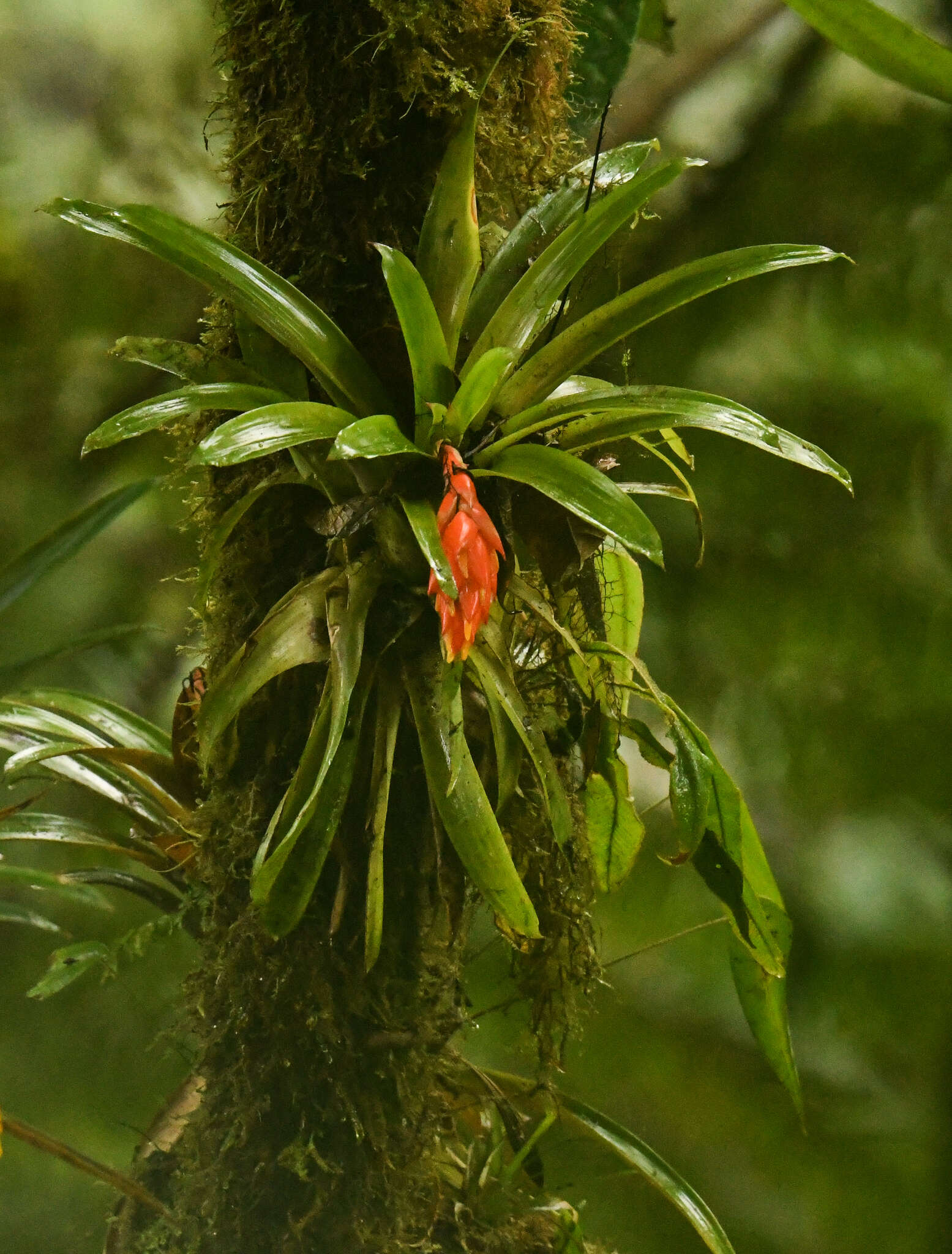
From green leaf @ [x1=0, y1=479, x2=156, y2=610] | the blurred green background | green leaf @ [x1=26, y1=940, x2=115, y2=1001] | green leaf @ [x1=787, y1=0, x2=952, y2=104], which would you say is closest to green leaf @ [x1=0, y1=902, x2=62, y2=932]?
green leaf @ [x1=26, y1=940, x2=115, y2=1001]

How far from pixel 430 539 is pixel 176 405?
0.24 metres

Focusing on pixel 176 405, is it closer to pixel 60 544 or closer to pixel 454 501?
pixel 454 501

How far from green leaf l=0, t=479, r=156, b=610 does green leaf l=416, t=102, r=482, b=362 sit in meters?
0.61

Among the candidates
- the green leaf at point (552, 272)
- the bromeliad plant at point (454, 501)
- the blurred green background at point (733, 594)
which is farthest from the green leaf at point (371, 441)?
the blurred green background at point (733, 594)

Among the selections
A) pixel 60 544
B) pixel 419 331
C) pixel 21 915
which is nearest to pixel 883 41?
pixel 419 331

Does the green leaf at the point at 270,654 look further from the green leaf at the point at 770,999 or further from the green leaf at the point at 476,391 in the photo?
the green leaf at the point at 770,999

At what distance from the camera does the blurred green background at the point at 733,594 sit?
1548 mm

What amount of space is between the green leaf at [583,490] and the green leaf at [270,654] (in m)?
0.18

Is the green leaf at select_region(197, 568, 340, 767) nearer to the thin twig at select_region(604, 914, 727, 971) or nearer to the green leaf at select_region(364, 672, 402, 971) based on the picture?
the green leaf at select_region(364, 672, 402, 971)

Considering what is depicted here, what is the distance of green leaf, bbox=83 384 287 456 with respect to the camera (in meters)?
0.73

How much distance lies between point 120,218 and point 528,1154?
3.23 feet

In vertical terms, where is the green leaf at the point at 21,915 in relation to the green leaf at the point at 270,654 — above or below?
below

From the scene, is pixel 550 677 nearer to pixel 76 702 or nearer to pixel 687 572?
pixel 76 702

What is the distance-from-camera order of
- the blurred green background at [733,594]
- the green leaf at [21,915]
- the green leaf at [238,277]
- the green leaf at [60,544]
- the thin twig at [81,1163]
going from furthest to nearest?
the blurred green background at [733,594]
the green leaf at [60,544]
the green leaf at [21,915]
the thin twig at [81,1163]
the green leaf at [238,277]
